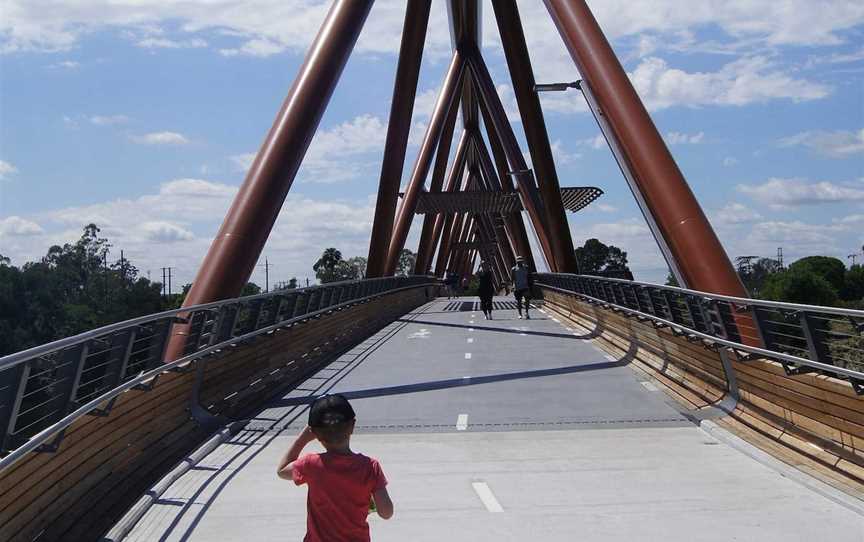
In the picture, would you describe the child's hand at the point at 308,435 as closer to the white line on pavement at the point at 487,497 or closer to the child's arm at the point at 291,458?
the child's arm at the point at 291,458

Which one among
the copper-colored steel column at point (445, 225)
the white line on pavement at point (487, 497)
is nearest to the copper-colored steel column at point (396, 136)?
the white line on pavement at point (487, 497)

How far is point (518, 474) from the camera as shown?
9.46 metres

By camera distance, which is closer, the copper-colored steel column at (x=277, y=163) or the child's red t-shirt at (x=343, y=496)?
the child's red t-shirt at (x=343, y=496)

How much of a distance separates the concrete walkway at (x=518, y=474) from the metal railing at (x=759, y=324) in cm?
104

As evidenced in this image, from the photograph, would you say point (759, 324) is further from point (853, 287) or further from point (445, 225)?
point (853, 287)

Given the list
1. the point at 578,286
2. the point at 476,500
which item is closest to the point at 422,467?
the point at 476,500

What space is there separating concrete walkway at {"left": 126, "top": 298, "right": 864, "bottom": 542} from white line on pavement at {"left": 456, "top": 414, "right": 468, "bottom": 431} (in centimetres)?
5

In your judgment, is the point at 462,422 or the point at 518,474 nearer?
the point at 518,474

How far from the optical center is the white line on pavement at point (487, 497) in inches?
320

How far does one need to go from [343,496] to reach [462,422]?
8.50 m

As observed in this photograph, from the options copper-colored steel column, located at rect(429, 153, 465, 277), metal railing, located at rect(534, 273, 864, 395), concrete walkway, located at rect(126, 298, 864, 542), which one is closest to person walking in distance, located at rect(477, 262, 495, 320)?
metal railing, located at rect(534, 273, 864, 395)

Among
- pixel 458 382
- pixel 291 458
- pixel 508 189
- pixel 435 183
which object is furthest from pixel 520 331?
pixel 508 189

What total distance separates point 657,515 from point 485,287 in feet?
85.5

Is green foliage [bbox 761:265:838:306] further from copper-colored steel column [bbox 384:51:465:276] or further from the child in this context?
the child
